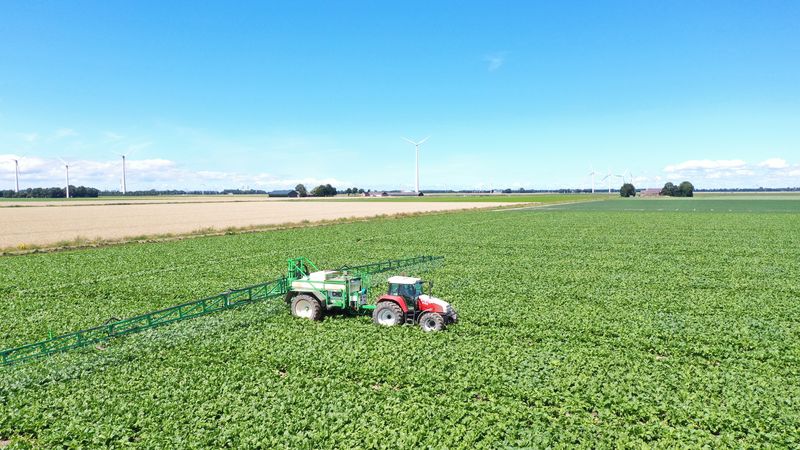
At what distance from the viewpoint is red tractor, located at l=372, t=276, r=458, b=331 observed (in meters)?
16.4

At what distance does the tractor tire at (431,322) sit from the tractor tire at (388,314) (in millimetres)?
814

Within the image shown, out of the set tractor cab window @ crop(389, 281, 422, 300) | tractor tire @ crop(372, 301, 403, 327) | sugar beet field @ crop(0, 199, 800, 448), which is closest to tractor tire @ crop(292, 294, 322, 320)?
sugar beet field @ crop(0, 199, 800, 448)

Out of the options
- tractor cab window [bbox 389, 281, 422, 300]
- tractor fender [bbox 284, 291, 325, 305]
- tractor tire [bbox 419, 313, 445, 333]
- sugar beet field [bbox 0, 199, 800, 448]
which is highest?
tractor cab window [bbox 389, 281, 422, 300]

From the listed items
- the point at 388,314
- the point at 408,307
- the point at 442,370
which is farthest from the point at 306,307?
the point at 442,370

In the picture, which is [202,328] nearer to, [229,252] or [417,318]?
[417,318]

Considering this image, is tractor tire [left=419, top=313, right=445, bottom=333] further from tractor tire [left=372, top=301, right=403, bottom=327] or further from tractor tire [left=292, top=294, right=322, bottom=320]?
tractor tire [left=292, top=294, right=322, bottom=320]

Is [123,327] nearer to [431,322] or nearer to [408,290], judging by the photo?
[408,290]

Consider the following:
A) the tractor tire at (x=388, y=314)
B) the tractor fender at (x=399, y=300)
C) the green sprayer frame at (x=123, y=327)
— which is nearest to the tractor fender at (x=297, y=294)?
the green sprayer frame at (x=123, y=327)

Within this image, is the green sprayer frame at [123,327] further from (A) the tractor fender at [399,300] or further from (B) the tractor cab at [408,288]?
(B) the tractor cab at [408,288]

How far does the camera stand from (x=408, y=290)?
16.7 metres

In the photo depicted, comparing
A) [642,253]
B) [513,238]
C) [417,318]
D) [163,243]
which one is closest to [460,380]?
[417,318]

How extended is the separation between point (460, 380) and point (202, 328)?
963 centimetres

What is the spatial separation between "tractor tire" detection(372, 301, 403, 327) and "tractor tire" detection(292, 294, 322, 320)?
217cm

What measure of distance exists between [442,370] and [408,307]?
13.7 ft
